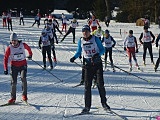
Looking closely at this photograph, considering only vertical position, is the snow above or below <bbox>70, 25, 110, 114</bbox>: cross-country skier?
below

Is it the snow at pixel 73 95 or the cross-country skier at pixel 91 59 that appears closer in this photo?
the cross-country skier at pixel 91 59

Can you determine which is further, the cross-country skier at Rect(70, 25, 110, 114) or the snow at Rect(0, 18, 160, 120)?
the snow at Rect(0, 18, 160, 120)

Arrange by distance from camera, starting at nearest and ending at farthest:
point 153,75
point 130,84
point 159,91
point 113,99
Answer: point 113,99
point 159,91
point 130,84
point 153,75

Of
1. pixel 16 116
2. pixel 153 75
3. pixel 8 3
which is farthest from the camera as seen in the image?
pixel 8 3

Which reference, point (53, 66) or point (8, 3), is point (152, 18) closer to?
point (8, 3)

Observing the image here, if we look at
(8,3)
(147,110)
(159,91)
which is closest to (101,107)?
(147,110)

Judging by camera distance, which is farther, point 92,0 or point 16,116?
point 92,0

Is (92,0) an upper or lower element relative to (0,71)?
upper

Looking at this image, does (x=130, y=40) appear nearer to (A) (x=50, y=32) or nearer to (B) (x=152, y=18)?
(A) (x=50, y=32)

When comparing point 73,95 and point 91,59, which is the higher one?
point 91,59

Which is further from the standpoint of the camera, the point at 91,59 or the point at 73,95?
the point at 73,95

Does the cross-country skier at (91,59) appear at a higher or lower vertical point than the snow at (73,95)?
higher

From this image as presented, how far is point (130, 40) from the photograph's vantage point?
14500mm

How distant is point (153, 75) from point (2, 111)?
22.3 ft
